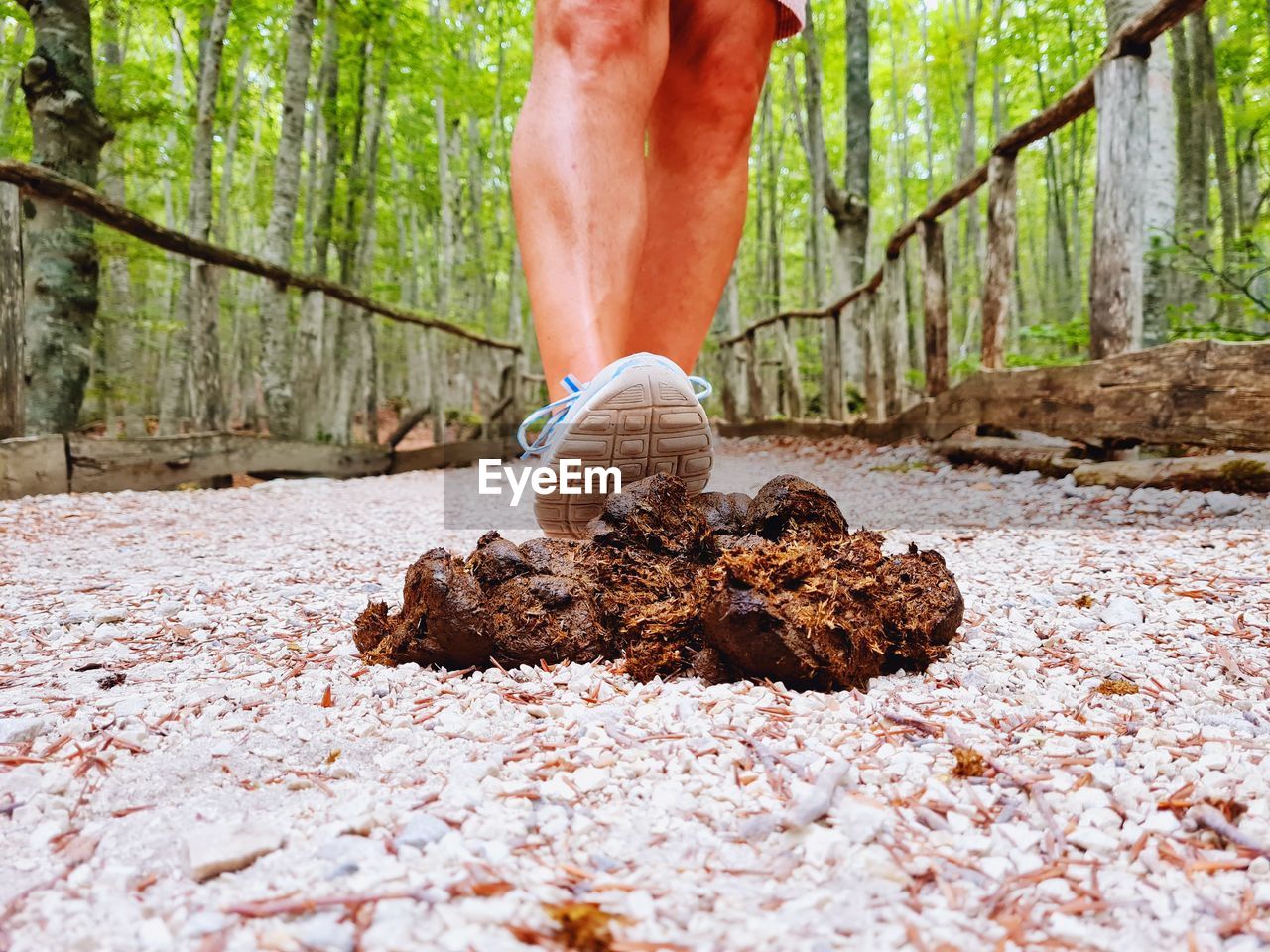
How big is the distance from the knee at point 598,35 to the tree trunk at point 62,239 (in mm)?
4360

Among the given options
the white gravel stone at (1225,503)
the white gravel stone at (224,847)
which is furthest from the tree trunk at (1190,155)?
the white gravel stone at (224,847)

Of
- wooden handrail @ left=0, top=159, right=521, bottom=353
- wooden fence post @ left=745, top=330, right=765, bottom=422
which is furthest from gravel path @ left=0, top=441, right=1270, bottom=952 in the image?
wooden fence post @ left=745, top=330, right=765, bottom=422

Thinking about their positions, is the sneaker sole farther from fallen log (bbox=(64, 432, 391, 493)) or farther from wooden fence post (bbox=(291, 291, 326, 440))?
wooden fence post (bbox=(291, 291, 326, 440))

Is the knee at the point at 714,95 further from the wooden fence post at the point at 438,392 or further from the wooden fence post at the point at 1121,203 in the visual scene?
the wooden fence post at the point at 438,392

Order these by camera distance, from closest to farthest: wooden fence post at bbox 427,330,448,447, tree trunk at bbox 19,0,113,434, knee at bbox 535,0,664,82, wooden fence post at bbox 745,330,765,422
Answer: knee at bbox 535,0,664,82 → tree trunk at bbox 19,0,113,434 → wooden fence post at bbox 427,330,448,447 → wooden fence post at bbox 745,330,765,422

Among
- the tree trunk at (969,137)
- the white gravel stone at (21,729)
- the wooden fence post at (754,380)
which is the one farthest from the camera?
the tree trunk at (969,137)

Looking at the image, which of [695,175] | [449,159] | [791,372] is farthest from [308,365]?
[449,159]

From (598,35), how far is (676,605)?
1.24 metres

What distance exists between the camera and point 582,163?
167 centimetres

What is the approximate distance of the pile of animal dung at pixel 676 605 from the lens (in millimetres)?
1014

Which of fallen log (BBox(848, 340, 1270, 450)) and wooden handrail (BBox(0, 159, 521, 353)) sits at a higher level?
wooden handrail (BBox(0, 159, 521, 353))

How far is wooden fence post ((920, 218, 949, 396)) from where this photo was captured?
15.9 feet

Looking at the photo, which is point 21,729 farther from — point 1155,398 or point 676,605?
point 1155,398

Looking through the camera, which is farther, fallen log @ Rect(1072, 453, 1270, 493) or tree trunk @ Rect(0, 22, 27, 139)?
tree trunk @ Rect(0, 22, 27, 139)
